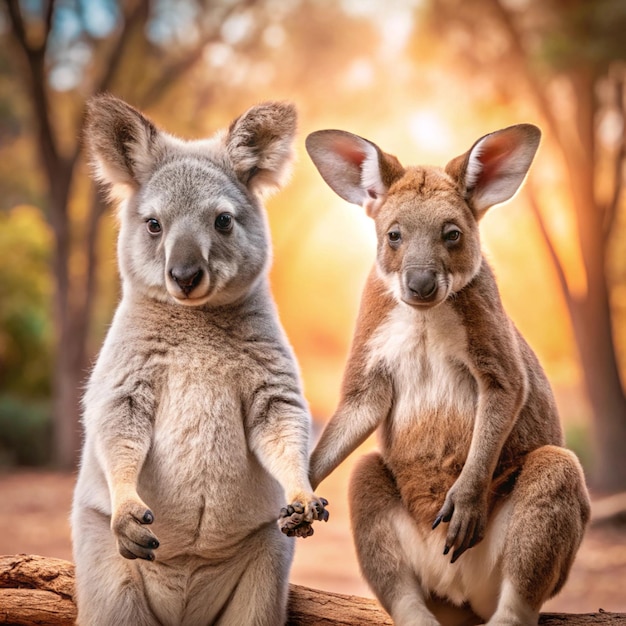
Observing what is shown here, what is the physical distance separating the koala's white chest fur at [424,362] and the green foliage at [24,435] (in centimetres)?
1026

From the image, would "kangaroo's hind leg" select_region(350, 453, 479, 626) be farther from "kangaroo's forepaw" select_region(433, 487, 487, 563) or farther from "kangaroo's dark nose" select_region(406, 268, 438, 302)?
"kangaroo's dark nose" select_region(406, 268, 438, 302)

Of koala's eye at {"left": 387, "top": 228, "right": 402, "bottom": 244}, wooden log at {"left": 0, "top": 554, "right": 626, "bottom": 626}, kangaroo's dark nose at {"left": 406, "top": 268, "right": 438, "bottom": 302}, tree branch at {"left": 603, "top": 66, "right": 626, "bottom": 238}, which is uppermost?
tree branch at {"left": 603, "top": 66, "right": 626, "bottom": 238}

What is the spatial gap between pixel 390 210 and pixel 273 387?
0.74m

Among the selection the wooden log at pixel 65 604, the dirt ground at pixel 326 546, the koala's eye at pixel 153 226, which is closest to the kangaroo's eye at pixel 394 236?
the koala's eye at pixel 153 226

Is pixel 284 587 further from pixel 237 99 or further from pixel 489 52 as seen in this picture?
pixel 237 99

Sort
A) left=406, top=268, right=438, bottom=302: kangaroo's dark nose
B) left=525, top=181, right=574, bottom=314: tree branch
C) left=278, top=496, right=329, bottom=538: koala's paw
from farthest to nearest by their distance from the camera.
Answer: left=525, top=181, right=574, bottom=314: tree branch
left=406, top=268, right=438, bottom=302: kangaroo's dark nose
left=278, top=496, right=329, bottom=538: koala's paw

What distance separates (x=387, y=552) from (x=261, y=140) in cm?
154

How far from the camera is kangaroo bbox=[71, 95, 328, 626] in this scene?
3.03 metres

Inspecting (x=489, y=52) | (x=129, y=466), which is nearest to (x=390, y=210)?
(x=129, y=466)

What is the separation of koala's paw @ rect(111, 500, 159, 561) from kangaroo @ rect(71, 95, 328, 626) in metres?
0.15

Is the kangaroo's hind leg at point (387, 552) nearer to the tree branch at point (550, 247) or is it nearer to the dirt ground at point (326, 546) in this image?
the dirt ground at point (326, 546)

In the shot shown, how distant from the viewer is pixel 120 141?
3.22 m

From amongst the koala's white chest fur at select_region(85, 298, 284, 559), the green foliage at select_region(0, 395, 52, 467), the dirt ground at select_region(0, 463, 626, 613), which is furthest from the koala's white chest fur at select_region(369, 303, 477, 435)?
the green foliage at select_region(0, 395, 52, 467)

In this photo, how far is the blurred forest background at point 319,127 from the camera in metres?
11.0
